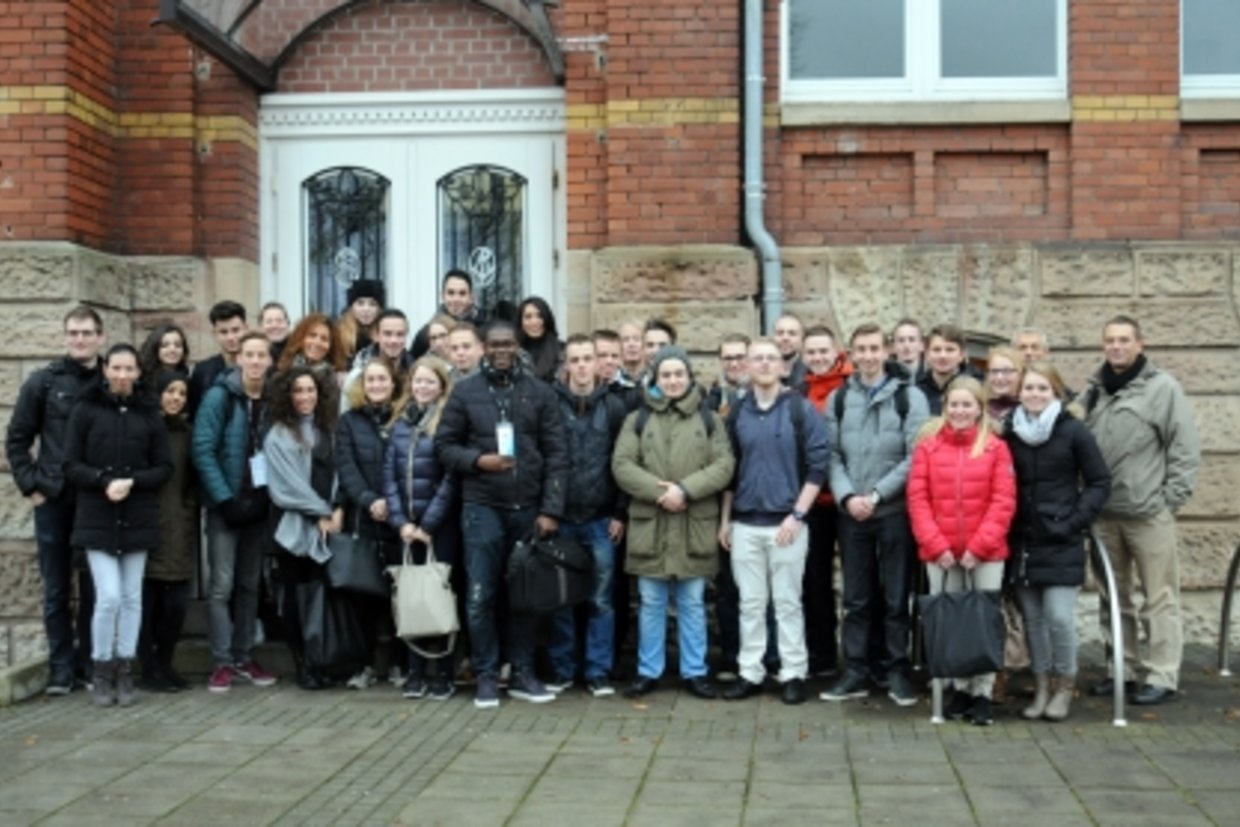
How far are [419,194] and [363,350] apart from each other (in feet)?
7.33

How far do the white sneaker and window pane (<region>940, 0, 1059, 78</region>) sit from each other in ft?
18.4

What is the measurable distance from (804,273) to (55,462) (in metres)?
4.94

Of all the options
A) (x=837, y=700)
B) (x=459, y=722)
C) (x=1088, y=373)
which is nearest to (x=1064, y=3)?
(x=1088, y=373)

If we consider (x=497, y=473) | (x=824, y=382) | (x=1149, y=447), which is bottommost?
(x=497, y=473)

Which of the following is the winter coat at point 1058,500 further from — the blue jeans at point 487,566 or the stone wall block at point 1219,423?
the stone wall block at point 1219,423

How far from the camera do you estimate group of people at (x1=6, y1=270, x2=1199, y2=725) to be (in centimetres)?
888

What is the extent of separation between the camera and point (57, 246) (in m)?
11.2

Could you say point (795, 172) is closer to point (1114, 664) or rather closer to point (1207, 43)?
point (1207, 43)

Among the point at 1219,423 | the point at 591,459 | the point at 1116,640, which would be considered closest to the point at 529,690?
the point at 591,459

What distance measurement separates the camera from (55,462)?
953cm

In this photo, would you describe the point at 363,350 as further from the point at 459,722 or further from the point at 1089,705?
the point at 1089,705

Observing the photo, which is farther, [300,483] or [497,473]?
[300,483]

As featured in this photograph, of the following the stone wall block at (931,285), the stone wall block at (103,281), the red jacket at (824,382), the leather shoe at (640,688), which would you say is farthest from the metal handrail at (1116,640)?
A: the stone wall block at (103,281)

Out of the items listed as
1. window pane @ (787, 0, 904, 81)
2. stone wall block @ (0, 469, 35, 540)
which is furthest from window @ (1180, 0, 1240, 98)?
stone wall block @ (0, 469, 35, 540)
